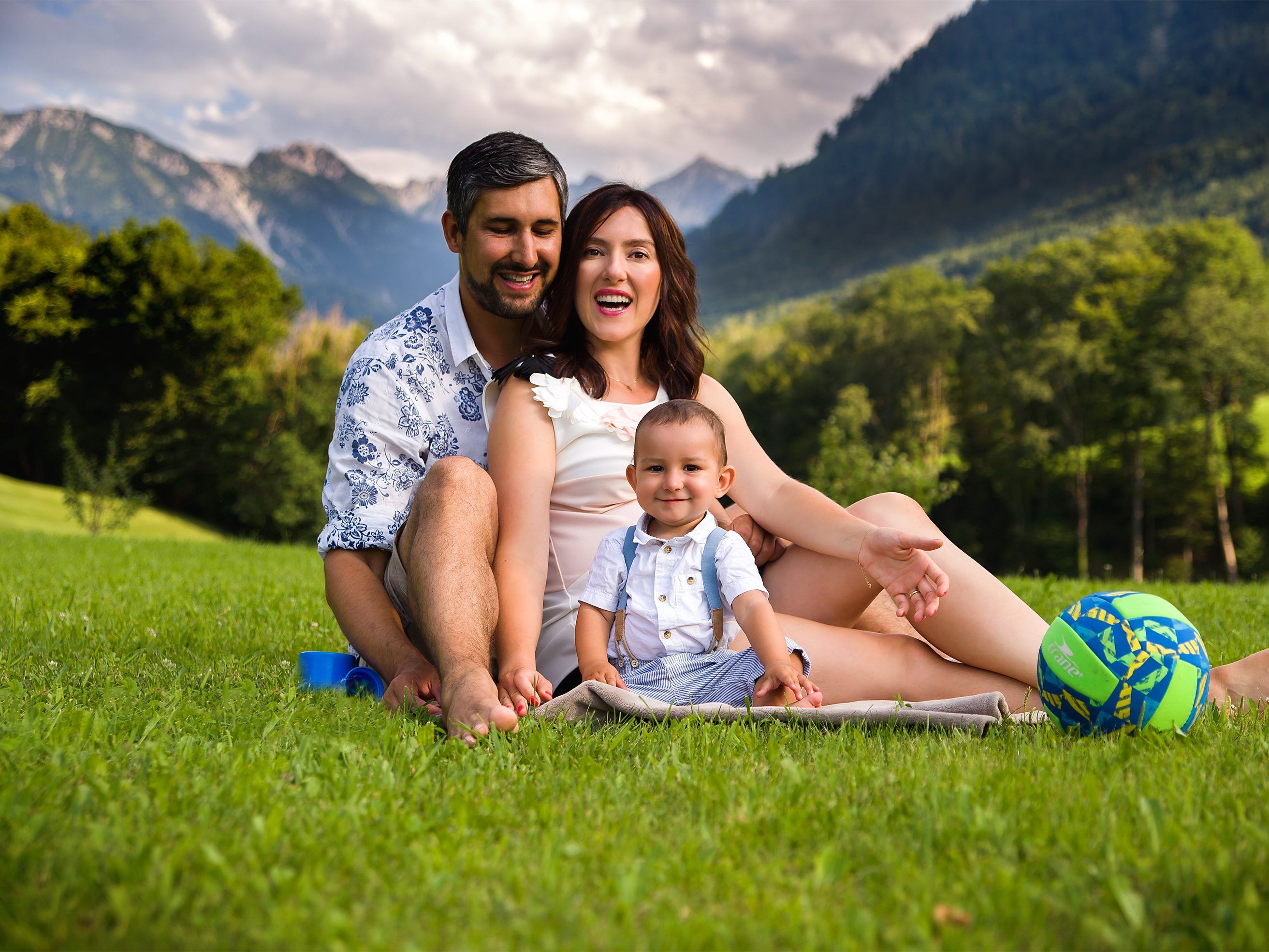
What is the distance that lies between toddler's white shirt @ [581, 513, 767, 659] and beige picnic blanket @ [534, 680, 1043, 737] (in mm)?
280

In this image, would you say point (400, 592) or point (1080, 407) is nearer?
point (400, 592)

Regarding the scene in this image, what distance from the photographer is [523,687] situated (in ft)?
9.97

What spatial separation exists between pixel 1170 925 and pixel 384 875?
1417 millimetres

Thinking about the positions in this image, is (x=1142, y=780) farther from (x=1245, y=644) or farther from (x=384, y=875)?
(x=1245, y=644)

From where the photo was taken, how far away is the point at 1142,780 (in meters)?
2.34

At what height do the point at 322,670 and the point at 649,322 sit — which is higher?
the point at 649,322

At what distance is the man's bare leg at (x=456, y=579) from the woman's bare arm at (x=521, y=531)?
4 cm

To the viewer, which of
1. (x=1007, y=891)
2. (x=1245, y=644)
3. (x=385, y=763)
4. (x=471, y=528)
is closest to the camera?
(x=1007, y=891)

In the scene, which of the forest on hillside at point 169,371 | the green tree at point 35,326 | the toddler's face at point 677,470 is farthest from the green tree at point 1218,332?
the green tree at point 35,326

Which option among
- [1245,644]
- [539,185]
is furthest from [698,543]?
[1245,644]

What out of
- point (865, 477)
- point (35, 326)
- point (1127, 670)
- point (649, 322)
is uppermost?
point (35, 326)

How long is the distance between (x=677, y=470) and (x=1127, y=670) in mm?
1512

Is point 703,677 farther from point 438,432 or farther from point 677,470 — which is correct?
point 438,432

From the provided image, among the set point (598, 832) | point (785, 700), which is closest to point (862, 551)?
point (785, 700)
